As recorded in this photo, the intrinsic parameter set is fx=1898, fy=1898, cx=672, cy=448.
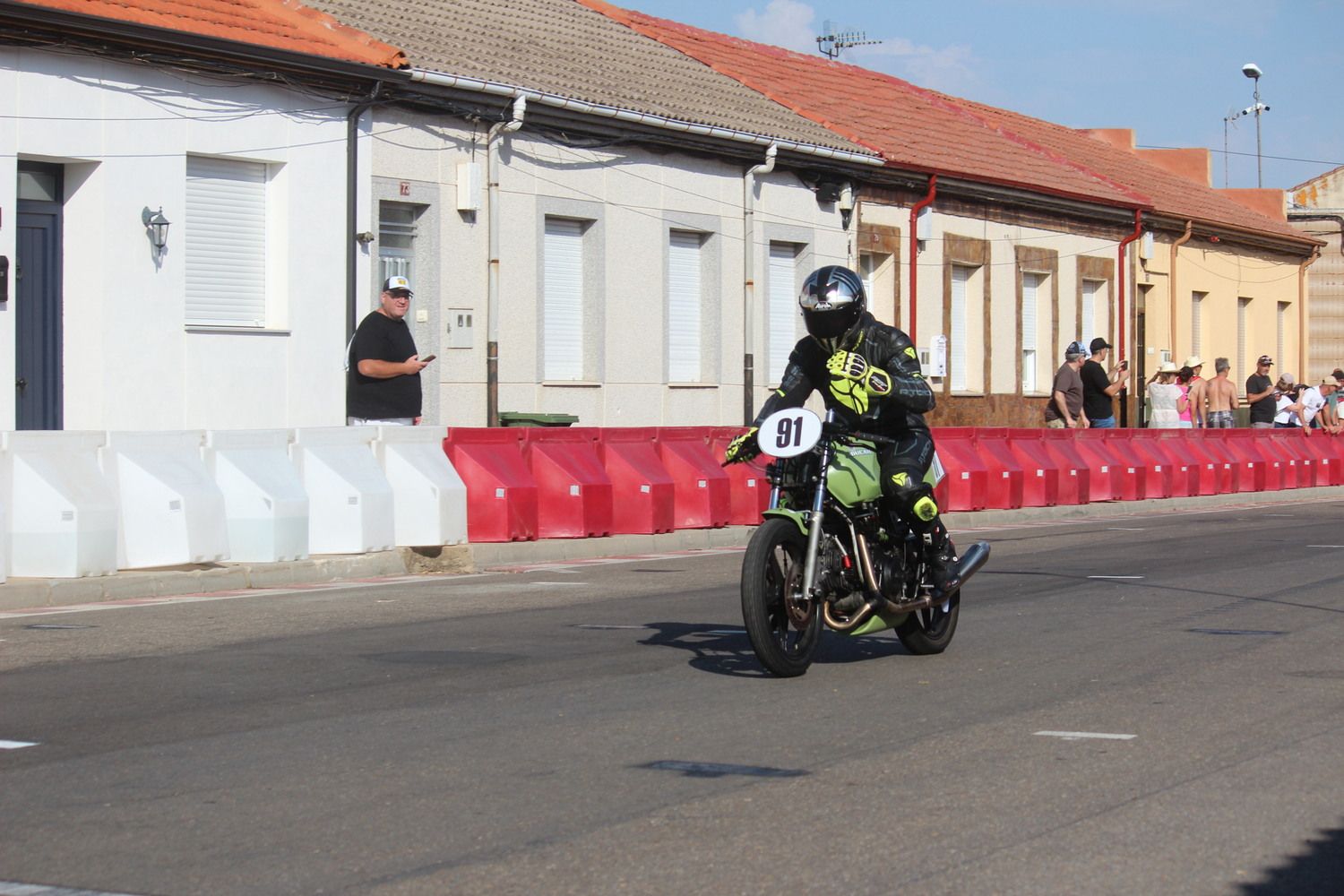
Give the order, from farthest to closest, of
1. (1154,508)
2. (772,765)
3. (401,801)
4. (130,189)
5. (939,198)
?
(939,198), (1154,508), (130,189), (772,765), (401,801)

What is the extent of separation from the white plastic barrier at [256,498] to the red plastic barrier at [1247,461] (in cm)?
1766

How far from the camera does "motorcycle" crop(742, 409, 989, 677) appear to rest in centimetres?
801

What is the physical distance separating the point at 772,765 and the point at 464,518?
29.4ft

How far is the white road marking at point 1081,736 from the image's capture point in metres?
6.71

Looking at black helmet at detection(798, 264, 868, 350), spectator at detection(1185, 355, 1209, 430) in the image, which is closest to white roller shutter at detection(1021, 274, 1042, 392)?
spectator at detection(1185, 355, 1209, 430)

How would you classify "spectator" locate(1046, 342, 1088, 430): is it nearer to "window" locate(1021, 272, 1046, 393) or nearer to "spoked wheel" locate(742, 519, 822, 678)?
"window" locate(1021, 272, 1046, 393)

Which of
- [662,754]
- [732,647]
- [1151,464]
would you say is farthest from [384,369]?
[1151,464]

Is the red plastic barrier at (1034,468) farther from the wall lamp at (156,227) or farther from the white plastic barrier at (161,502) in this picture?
the white plastic barrier at (161,502)

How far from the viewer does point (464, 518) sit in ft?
49.2

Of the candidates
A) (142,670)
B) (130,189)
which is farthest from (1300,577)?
(130,189)

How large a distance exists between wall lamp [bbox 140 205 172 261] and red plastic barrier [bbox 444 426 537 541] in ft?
14.1

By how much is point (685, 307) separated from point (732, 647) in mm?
16722

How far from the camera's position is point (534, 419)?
70.2ft

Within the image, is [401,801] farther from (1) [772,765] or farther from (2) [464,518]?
(2) [464,518]
